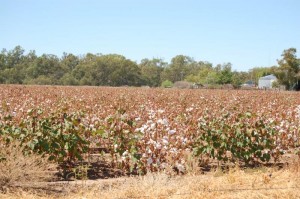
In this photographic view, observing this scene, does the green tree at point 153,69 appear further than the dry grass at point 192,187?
Yes

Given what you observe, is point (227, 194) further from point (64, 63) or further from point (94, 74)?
point (64, 63)

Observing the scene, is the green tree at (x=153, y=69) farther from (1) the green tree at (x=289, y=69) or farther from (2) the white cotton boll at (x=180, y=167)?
(2) the white cotton boll at (x=180, y=167)

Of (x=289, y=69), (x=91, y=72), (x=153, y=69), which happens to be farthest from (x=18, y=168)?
(x=153, y=69)

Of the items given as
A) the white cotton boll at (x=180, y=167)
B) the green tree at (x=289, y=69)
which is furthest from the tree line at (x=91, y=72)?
the white cotton boll at (x=180, y=167)

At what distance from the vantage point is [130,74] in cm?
10662

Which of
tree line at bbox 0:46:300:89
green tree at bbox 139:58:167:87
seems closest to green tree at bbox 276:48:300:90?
tree line at bbox 0:46:300:89

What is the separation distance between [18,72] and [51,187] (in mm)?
101371

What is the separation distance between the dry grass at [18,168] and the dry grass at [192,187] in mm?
464

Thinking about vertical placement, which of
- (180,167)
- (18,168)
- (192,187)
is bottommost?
(192,187)

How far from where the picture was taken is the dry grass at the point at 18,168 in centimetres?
585

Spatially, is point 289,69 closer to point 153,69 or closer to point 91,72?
point 91,72

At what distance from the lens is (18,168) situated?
5.89 metres

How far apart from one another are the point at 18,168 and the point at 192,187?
107 inches

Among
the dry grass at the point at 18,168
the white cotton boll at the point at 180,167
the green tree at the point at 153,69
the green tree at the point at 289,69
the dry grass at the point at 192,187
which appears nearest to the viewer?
the dry grass at the point at 192,187
